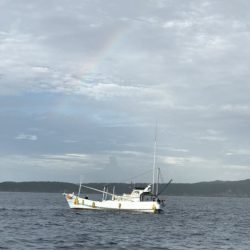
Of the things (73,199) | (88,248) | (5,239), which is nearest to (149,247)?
(88,248)

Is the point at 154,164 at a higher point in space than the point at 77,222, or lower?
higher

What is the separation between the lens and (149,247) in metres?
57.8

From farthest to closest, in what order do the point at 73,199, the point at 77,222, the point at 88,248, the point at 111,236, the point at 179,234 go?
1. the point at 73,199
2. the point at 77,222
3. the point at 179,234
4. the point at 111,236
5. the point at 88,248

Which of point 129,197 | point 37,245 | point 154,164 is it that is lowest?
point 37,245

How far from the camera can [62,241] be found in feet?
199

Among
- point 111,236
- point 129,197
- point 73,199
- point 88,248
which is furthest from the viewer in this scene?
point 73,199

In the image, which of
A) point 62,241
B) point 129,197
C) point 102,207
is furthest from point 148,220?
point 62,241

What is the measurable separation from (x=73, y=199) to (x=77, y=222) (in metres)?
32.5

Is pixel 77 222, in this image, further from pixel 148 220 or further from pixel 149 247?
pixel 149 247

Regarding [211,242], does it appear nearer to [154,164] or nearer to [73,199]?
[154,164]

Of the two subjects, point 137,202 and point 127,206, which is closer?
point 137,202

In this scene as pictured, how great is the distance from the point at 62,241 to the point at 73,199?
61293mm

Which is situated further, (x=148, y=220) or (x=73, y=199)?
(x=73, y=199)

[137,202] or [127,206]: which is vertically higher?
[137,202]
